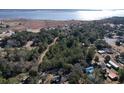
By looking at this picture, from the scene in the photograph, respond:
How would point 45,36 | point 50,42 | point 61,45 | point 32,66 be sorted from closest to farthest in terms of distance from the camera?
point 32,66, point 61,45, point 50,42, point 45,36

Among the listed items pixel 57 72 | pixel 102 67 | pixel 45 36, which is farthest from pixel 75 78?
pixel 45 36

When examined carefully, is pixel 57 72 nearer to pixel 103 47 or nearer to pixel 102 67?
pixel 102 67

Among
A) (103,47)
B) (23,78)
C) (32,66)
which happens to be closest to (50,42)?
(103,47)
